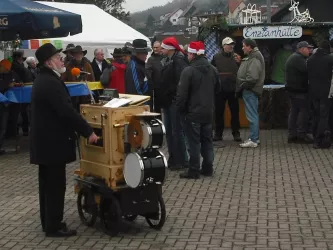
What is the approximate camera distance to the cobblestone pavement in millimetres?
6629

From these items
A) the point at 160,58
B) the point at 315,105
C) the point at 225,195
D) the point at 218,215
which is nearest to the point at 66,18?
the point at 160,58

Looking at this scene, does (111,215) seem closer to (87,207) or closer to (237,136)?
(87,207)

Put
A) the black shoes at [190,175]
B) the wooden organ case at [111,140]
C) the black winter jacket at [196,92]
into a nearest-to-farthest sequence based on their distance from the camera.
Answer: the wooden organ case at [111,140] → the black winter jacket at [196,92] → the black shoes at [190,175]

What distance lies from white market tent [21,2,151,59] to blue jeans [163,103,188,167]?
921cm

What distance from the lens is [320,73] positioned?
485 inches

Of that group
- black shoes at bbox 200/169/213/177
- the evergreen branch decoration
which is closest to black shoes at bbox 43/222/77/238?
black shoes at bbox 200/169/213/177

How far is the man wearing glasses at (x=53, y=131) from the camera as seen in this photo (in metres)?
6.61

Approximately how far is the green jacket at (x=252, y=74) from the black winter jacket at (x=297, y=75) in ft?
2.24

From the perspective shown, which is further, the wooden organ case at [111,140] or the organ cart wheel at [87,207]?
the organ cart wheel at [87,207]

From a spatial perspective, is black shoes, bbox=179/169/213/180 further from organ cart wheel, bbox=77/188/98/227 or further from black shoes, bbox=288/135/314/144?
black shoes, bbox=288/135/314/144

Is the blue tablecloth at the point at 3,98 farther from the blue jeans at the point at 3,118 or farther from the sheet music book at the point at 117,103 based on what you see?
the sheet music book at the point at 117,103

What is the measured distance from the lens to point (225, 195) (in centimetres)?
867

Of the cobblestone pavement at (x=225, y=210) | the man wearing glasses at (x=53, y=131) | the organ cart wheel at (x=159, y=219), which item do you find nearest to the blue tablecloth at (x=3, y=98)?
the cobblestone pavement at (x=225, y=210)

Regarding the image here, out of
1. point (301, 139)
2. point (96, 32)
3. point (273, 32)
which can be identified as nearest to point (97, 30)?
point (96, 32)
